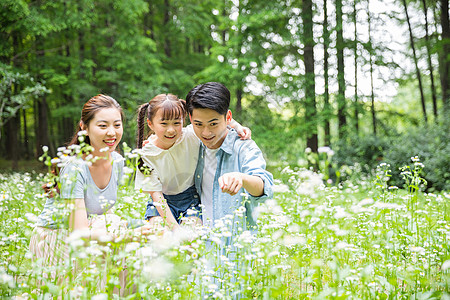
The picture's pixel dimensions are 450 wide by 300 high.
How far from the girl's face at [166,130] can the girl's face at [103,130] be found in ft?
1.21

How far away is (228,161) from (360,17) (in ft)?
42.8

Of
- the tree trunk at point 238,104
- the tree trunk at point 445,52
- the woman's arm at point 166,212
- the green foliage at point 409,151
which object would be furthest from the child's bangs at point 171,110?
the tree trunk at point 238,104

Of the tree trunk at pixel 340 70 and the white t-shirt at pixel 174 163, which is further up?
the tree trunk at pixel 340 70

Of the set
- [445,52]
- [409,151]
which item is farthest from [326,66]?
[409,151]

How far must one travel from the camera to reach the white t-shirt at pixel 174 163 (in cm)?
332

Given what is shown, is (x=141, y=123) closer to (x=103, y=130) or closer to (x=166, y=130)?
(x=166, y=130)

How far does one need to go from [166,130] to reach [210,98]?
1.89ft

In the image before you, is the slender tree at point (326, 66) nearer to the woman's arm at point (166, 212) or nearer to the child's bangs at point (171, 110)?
the child's bangs at point (171, 110)

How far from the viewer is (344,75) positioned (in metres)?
13.0

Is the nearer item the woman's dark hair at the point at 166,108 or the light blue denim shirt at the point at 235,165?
the light blue denim shirt at the point at 235,165

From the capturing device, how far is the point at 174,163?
3.38 metres

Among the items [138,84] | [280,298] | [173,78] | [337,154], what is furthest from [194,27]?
[280,298]

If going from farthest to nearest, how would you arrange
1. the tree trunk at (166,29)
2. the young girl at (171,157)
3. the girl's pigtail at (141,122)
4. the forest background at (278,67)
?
1. the tree trunk at (166,29)
2. the forest background at (278,67)
3. the girl's pigtail at (141,122)
4. the young girl at (171,157)

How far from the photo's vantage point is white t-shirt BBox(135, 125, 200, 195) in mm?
3316
